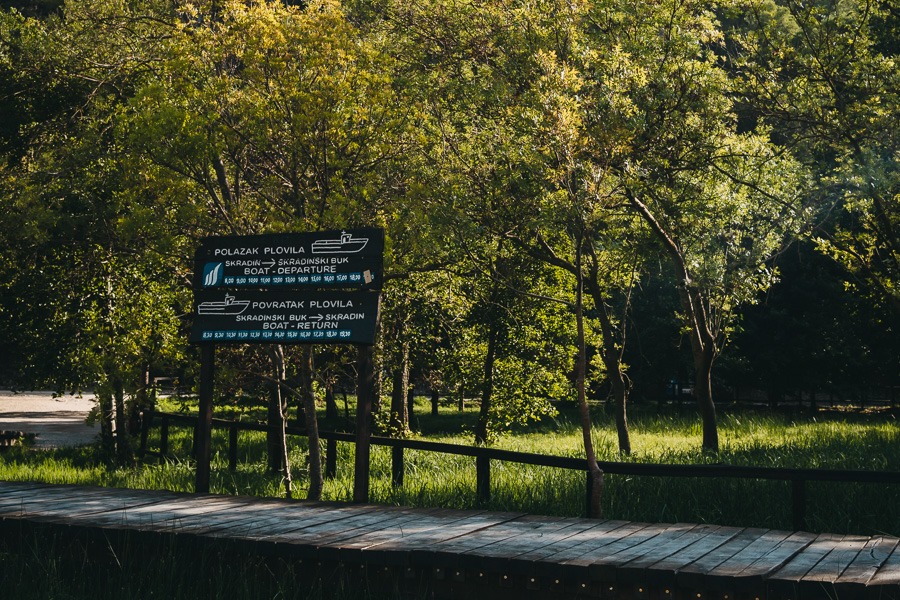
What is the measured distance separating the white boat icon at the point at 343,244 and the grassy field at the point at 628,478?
3.31m

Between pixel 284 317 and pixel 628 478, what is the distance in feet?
15.5

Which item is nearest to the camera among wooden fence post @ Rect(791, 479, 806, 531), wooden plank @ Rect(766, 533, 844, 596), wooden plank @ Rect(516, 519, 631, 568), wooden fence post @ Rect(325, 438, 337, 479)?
wooden plank @ Rect(766, 533, 844, 596)

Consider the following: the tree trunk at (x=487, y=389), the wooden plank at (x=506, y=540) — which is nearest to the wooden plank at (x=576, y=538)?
the wooden plank at (x=506, y=540)

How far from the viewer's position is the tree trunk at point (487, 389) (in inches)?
945

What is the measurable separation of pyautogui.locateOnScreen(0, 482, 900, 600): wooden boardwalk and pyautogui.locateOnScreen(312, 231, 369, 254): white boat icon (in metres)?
2.87

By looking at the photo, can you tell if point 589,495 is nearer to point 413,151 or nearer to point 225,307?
point 225,307

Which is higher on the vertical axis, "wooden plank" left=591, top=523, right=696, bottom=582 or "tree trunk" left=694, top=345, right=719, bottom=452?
"tree trunk" left=694, top=345, right=719, bottom=452

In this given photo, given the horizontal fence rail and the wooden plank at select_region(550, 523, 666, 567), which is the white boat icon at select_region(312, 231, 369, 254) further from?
the wooden plank at select_region(550, 523, 666, 567)

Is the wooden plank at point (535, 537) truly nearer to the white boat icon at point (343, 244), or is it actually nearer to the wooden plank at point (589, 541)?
the wooden plank at point (589, 541)

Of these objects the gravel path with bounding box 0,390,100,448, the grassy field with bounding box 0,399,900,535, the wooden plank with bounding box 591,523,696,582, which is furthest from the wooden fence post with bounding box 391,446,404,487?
the gravel path with bounding box 0,390,100,448

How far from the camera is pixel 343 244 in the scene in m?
11.0

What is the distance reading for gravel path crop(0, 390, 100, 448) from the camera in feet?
89.6

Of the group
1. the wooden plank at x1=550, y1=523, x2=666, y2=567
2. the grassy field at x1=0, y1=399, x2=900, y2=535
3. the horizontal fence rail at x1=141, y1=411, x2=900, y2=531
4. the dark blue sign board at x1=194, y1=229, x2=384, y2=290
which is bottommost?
the grassy field at x1=0, y1=399, x2=900, y2=535

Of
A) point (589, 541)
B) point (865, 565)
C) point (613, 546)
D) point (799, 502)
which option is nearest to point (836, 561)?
point (865, 565)
